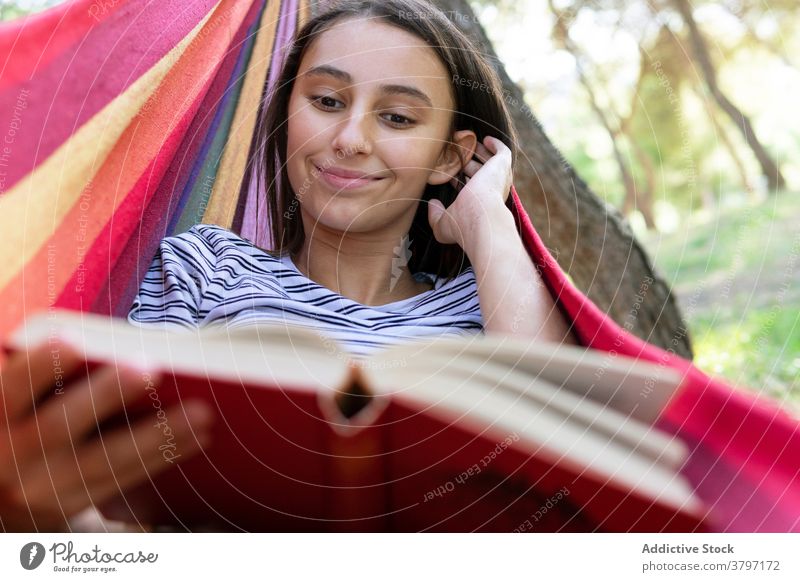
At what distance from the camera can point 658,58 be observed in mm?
777

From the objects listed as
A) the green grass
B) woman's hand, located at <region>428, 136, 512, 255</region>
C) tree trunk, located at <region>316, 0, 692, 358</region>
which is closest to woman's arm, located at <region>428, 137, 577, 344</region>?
woman's hand, located at <region>428, 136, 512, 255</region>

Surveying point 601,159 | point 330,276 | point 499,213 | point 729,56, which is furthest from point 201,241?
point 729,56

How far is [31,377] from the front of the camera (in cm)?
49

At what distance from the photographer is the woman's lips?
0.61m

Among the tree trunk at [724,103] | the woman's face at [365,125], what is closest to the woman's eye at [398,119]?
the woman's face at [365,125]

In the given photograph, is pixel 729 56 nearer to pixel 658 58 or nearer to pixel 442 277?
pixel 658 58

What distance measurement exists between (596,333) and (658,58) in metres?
0.33

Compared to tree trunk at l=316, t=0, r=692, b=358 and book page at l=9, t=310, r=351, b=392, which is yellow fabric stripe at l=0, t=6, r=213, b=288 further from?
tree trunk at l=316, t=0, r=692, b=358

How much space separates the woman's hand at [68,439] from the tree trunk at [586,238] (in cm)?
42

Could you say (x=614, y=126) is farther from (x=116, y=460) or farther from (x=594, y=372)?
(x=116, y=460)

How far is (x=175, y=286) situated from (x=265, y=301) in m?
0.07

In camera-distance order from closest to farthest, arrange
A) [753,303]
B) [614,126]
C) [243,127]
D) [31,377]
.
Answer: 1. [31,377]
2. [243,127]
3. [614,126]
4. [753,303]
